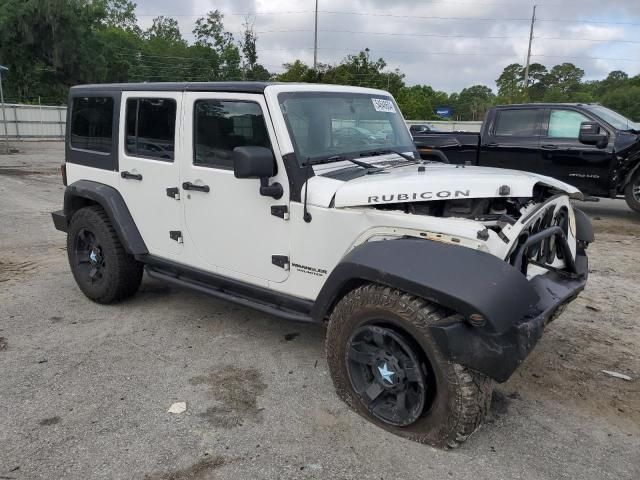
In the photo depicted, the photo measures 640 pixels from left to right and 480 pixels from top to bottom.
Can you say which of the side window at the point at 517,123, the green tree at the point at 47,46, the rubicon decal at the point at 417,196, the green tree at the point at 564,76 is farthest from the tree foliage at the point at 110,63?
the rubicon decal at the point at 417,196

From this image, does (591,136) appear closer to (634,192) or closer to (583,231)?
(634,192)

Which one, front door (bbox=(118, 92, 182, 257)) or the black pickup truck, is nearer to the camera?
front door (bbox=(118, 92, 182, 257))

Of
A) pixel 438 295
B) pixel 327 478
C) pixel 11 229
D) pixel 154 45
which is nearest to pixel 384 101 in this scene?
pixel 438 295

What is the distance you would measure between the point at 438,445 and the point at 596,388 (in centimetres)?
133

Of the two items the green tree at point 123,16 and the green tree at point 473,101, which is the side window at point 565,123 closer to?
the green tree at point 473,101

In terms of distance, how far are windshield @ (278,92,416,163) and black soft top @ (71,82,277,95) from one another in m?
0.21

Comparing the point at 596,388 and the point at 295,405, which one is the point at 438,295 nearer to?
the point at 295,405

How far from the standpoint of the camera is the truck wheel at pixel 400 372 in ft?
8.89

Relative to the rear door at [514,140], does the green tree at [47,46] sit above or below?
above

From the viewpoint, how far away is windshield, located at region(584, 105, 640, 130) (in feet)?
28.9

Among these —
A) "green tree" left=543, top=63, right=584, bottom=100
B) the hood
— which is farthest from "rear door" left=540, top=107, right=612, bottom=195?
"green tree" left=543, top=63, right=584, bottom=100

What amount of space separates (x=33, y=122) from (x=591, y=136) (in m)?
27.2

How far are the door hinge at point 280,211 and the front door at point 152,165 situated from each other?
995 millimetres

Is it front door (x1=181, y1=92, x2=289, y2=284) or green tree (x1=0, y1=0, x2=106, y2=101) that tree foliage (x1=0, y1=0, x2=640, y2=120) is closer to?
green tree (x1=0, y1=0, x2=106, y2=101)
